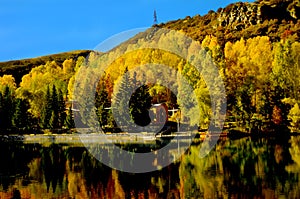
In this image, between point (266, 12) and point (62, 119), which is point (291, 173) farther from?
point (266, 12)

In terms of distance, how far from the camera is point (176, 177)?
89.0ft

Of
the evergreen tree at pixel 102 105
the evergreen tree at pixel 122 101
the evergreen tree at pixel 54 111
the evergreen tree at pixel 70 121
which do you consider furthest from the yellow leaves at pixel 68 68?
the evergreen tree at pixel 122 101

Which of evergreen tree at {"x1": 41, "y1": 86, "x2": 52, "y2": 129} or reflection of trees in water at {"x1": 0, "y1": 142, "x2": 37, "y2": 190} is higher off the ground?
evergreen tree at {"x1": 41, "y1": 86, "x2": 52, "y2": 129}

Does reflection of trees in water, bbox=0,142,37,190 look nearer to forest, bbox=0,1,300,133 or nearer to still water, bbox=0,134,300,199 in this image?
still water, bbox=0,134,300,199

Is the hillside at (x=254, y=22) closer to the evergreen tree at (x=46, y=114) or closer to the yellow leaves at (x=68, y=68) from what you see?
the yellow leaves at (x=68, y=68)

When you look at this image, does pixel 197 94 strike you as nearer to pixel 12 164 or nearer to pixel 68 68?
pixel 12 164

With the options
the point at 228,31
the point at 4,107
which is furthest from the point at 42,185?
the point at 228,31

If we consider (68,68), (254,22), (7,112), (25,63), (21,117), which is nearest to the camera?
(21,117)

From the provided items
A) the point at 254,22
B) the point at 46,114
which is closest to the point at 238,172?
the point at 46,114

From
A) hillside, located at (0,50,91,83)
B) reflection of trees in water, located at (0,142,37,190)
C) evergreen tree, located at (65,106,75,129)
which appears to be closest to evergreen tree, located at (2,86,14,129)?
evergreen tree, located at (65,106,75,129)

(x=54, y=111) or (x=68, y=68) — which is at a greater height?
(x=68, y=68)

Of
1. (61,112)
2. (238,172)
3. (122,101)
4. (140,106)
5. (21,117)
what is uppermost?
(122,101)

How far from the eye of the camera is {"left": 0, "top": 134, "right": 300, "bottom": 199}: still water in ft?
74.3

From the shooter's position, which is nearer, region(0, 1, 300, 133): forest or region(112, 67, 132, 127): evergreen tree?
region(0, 1, 300, 133): forest
